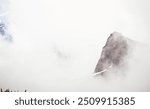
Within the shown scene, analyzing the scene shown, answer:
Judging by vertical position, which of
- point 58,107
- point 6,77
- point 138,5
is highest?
point 138,5

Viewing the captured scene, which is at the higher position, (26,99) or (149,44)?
(149,44)

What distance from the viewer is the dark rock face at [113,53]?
2.63 meters

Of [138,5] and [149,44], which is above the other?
[138,5]

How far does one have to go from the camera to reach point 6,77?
264 cm

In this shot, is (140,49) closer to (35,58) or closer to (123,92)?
(123,92)

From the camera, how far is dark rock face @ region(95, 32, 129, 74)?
2.63 metres

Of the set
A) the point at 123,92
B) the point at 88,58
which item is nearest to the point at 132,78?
the point at 123,92

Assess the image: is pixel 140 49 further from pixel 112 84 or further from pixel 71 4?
pixel 71 4

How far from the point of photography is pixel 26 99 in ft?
8.55

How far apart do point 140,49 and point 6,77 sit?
2.47 ft

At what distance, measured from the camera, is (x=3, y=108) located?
260 centimetres

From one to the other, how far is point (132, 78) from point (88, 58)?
10.5 inches

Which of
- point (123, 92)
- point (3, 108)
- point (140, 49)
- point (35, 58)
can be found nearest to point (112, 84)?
point (123, 92)

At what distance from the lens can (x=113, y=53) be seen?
2635 millimetres
